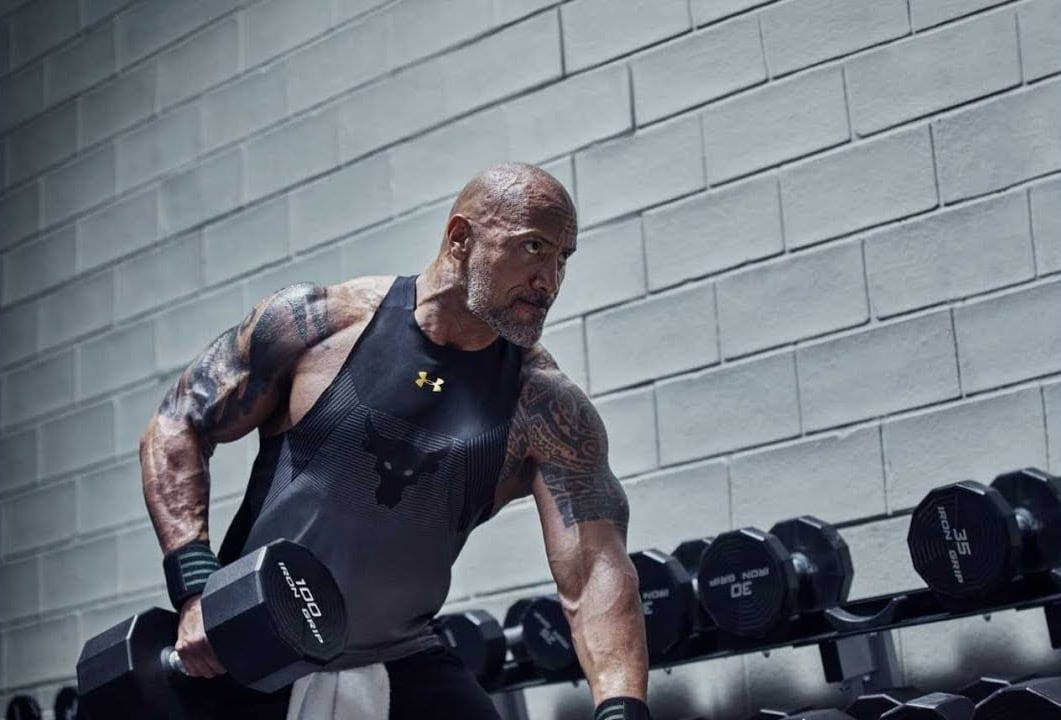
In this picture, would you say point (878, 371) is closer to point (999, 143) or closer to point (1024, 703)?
point (999, 143)

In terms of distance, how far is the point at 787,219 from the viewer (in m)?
3.25

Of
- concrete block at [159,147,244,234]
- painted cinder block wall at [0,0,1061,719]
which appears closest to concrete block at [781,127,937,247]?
painted cinder block wall at [0,0,1061,719]

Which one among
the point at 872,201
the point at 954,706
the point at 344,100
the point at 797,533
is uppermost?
the point at 344,100

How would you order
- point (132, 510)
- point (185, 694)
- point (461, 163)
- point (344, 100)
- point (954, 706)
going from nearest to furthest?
point (185, 694) → point (954, 706) → point (461, 163) → point (344, 100) → point (132, 510)

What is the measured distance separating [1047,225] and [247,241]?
7.10 feet

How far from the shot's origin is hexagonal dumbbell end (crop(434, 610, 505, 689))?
3.30 m

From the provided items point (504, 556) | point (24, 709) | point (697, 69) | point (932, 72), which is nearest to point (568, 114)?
point (697, 69)

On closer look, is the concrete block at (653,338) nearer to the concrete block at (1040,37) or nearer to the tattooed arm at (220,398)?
the concrete block at (1040,37)

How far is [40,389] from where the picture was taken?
4.87 meters

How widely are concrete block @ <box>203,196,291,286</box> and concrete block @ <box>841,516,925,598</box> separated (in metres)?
1.78

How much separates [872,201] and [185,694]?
5.28 ft

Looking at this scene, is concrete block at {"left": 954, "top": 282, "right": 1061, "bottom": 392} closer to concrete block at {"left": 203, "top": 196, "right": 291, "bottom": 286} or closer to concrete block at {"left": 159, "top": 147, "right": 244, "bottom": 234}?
concrete block at {"left": 203, "top": 196, "right": 291, "bottom": 286}

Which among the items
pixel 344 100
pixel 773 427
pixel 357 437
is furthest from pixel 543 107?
pixel 357 437

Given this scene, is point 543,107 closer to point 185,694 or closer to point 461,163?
point 461,163
